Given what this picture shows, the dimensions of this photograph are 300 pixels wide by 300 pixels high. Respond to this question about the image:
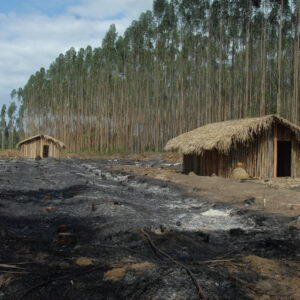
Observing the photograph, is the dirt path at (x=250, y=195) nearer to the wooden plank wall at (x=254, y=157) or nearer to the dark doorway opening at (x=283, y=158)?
the wooden plank wall at (x=254, y=157)

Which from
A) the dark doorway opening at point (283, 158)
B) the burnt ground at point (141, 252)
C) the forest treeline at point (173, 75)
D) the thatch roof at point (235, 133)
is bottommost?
the burnt ground at point (141, 252)

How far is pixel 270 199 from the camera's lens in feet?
28.3

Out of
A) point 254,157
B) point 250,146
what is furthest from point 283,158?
point 250,146

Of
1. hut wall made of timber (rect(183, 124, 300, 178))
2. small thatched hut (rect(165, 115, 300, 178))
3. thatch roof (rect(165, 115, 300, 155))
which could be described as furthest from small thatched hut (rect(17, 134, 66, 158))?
hut wall made of timber (rect(183, 124, 300, 178))

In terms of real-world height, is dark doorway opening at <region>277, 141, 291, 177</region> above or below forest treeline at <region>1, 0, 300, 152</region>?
below

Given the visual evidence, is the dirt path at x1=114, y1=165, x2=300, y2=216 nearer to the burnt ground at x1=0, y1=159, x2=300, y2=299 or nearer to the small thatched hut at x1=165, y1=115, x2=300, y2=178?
the burnt ground at x1=0, y1=159, x2=300, y2=299

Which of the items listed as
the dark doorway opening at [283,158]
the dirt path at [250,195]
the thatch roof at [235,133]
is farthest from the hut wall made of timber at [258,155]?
the dark doorway opening at [283,158]

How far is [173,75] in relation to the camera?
39.8m

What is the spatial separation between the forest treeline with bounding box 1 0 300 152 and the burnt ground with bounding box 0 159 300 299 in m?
18.2

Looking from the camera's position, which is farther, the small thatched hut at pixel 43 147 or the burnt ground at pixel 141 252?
the small thatched hut at pixel 43 147

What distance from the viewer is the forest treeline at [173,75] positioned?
90.6 ft

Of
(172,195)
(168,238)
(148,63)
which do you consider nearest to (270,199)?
(172,195)

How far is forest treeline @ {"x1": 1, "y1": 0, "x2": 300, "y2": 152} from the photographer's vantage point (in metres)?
27.6

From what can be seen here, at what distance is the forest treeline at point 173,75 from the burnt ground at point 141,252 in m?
18.2
